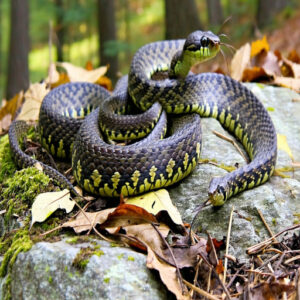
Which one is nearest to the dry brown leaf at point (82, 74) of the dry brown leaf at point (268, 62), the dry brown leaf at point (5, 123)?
the dry brown leaf at point (5, 123)

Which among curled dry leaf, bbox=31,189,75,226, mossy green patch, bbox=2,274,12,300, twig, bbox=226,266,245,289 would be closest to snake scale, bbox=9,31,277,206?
curled dry leaf, bbox=31,189,75,226

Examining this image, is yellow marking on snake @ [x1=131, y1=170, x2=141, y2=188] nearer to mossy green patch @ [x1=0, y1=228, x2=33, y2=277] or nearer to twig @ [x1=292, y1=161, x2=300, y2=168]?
mossy green patch @ [x1=0, y1=228, x2=33, y2=277]

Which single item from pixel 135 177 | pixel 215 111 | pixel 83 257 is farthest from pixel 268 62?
pixel 83 257

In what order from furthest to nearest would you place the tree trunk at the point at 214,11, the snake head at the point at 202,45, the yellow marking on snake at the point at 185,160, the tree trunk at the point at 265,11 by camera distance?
the tree trunk at the point at 265,11
the tree trunk at the point at 214,11
the snake head at the point at 202,45
the yellow marking on snake at the point at 185,160

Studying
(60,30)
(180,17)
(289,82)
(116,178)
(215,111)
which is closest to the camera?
(116,178)

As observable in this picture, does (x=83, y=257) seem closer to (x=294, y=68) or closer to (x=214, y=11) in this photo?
(x=294, y=68)

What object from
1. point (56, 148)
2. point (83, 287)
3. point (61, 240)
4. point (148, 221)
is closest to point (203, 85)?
point (56, 148)

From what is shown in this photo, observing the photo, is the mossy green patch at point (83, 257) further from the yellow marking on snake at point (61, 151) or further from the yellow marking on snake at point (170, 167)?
the yellow marking on snake at point (61, 151)
